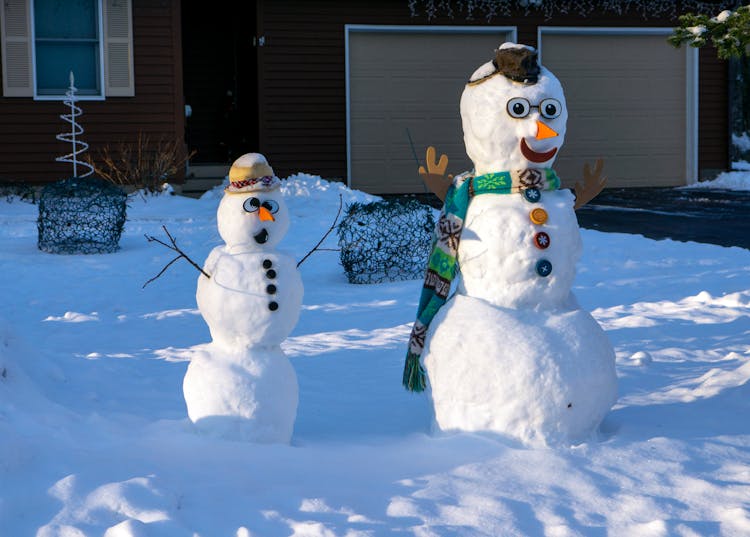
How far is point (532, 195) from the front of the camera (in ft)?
→ 13.4

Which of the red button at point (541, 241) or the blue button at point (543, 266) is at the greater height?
the red button at point (541, 241)

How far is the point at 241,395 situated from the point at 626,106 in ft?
49.0

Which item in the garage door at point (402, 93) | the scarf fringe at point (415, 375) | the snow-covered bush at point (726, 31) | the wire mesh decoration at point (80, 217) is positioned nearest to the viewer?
the scarf fringe at point (415, 375)

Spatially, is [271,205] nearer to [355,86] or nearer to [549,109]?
[549,109]

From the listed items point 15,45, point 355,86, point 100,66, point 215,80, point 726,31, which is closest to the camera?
point 726,31

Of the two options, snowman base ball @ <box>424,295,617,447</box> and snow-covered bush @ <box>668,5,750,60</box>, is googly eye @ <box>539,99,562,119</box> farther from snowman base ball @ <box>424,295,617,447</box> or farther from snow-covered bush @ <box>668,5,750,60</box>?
snow-covered bush @ <box>668,5,750,60</box>

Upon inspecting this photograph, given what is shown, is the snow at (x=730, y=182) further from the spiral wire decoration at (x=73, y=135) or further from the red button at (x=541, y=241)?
the red button at (x=541, y=241)

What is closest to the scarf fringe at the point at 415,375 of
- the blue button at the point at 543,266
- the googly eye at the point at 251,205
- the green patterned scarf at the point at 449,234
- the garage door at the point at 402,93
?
the green patterned scarf at the point at 449,234

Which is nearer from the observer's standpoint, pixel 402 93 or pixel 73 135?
pixel 73 135

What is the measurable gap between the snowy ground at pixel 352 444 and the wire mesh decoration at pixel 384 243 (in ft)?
2.31

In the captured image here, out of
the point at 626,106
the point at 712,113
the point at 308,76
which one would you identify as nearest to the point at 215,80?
the point at 308,76

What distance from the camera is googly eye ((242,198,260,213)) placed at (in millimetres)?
4004

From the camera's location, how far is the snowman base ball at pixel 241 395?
3953 millimetres

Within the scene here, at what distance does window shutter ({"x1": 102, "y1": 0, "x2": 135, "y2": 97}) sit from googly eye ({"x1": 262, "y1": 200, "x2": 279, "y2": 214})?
37.7ft
